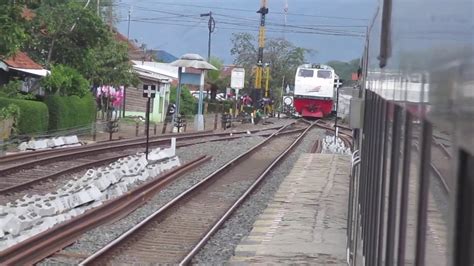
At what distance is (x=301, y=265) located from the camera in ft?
29.5

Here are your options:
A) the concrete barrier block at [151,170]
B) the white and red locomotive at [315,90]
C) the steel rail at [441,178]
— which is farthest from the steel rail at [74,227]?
the white and red locomotive at [315,90]

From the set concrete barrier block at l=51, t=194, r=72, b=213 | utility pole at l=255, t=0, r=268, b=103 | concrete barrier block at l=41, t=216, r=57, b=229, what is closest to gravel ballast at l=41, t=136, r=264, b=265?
concrete barrier block at l=41, t=216, r=57, b=229

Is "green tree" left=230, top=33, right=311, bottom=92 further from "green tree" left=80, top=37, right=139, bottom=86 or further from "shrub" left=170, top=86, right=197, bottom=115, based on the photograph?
"green tree" left=80, top=37, right=139, bottom=86

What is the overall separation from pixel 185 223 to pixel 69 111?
20.7m

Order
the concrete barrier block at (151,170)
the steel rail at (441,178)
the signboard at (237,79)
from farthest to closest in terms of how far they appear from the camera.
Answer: the signboard at (237,79) < the concrete barrier block at (151,170) < the steel rail at (441,178)

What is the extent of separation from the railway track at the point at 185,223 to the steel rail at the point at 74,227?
2.21ft

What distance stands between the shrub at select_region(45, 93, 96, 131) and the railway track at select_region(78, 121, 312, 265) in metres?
11.9

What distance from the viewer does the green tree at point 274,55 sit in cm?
10075

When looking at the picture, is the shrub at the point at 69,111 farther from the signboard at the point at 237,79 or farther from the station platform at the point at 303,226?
the signboard at the point at 237,79

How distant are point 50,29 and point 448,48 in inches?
1361

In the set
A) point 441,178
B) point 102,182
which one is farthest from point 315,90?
point 441,178

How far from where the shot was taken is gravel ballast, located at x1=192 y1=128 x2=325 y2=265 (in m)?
10.4

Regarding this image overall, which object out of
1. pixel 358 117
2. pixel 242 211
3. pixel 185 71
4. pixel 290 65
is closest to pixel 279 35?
pixel 290 65

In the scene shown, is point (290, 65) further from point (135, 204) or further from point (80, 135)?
point (135, 204)
